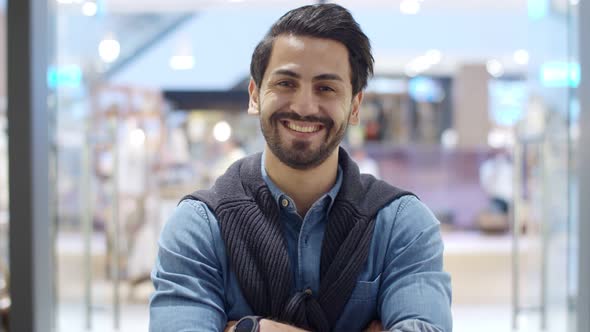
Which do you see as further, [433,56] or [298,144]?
[433,56]

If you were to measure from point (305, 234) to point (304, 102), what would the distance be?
0.89 ft

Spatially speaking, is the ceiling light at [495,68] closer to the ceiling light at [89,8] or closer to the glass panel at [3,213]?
the ceiling light at [89,8]

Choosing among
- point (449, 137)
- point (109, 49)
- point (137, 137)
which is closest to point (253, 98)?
point (137, 137)

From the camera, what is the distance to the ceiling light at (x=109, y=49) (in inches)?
224

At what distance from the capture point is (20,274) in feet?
8.92

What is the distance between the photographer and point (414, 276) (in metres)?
1.44

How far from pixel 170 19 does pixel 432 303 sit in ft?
17.1

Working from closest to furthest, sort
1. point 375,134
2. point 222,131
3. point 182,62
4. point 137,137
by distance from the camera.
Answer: point 137,137 < point 222,131 < point 182,62 < point 375,134

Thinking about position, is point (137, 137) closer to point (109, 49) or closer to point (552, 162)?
point (109, 49)

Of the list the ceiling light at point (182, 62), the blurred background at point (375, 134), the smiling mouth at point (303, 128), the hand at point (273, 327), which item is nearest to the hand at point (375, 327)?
the hand at point (273, 327)

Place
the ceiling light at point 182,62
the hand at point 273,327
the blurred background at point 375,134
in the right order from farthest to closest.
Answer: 1. the ceiling light at point 182,62
2. the blurred background at point 375,134
3. the hand at point 273,327

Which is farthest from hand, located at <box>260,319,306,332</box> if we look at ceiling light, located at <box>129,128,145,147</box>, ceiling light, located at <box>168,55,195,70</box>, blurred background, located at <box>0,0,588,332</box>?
ceiling light, located at <box>168,55,195,70</box>

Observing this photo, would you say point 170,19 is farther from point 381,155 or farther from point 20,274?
point 20,274

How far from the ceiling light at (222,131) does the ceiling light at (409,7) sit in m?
1.67
